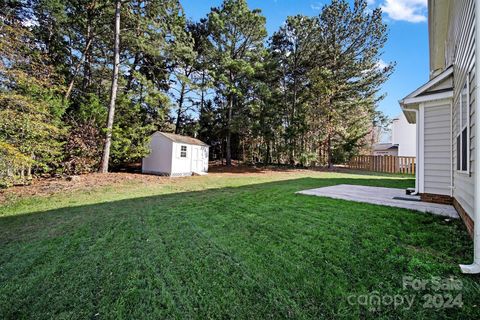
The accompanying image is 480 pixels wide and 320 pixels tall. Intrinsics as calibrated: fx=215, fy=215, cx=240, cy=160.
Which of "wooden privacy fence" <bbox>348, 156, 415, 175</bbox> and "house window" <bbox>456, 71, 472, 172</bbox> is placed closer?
"house window" <bbox>456, 71, 472, 172</bbox>

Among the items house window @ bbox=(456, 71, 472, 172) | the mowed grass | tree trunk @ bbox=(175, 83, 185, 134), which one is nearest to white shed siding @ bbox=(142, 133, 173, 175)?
tree trunk @ bbox=(175, 83, 185, 134)

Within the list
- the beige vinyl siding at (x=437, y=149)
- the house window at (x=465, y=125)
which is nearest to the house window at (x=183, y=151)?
the beige vinyl siding at (x=437, y=149)

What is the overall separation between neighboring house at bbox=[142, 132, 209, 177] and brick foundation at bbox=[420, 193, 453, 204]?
33.0ft

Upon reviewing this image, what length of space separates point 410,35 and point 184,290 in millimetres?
15545

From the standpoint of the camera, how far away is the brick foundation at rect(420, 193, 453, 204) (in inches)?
170

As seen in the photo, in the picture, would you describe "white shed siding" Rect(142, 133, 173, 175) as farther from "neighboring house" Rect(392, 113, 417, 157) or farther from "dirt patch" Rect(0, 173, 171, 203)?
"neighboring house" Rect(392, 113, 417, 157)

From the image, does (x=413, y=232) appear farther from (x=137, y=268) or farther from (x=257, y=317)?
(x=137, y=268)

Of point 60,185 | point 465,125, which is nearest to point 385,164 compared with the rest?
point 465,125

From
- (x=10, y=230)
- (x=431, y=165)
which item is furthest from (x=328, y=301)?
(x=10, y=230)

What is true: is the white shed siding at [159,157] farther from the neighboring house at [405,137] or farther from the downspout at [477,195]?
the neighboring house at [405,137]

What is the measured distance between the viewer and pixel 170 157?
11328mm

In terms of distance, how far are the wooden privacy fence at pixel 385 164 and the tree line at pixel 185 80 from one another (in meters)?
1.05

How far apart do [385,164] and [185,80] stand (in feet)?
48.1

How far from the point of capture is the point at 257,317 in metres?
1.56
